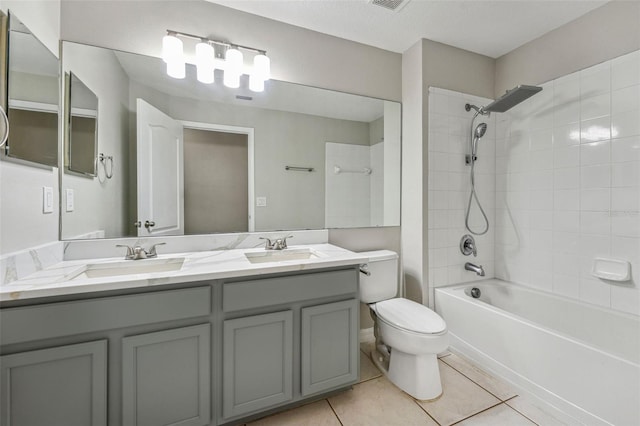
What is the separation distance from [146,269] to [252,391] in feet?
2.69

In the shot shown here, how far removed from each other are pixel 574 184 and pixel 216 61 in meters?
2.56

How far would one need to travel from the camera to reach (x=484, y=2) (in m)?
1.70

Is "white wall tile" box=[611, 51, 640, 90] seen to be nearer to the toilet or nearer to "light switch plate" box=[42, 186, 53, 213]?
the toilet

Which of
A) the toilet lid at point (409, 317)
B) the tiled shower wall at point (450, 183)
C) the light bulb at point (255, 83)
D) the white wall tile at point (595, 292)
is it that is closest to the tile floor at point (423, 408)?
the toilet lid at point (409, 317)

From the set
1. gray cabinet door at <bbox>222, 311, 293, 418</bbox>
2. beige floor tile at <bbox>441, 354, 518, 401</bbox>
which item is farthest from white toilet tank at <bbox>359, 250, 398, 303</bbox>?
gray cabinet door at <bbox>222, 311, 293, 418</bbox>

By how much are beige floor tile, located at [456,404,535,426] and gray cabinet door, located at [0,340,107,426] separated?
5.37 ft

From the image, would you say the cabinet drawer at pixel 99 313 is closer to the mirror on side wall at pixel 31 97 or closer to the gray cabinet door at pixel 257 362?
the gray cabinet door at pixel 257 362

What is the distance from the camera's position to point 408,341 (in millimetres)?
1541

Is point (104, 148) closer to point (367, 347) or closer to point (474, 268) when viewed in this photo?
point (367, 347)

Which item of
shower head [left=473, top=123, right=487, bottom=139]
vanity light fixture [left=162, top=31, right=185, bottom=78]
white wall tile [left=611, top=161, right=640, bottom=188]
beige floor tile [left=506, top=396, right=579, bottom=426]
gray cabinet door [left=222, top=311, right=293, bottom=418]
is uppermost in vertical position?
vanity light fixture [left=162, top=31, right=185, bottom=78]

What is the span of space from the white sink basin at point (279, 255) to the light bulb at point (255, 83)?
1.08 metres

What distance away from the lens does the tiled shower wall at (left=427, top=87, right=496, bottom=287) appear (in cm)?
212

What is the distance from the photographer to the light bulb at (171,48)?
1549 millimetres

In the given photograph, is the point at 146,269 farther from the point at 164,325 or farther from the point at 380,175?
the point at 380,175
